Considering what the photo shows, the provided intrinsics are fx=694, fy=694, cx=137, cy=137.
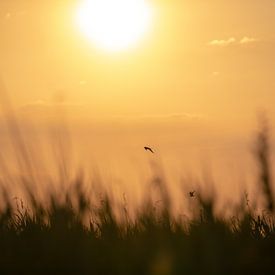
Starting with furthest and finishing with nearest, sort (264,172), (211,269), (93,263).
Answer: (264,172) < (93,263) < (211,269)

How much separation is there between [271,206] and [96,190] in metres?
1.82

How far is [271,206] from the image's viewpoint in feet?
23.6

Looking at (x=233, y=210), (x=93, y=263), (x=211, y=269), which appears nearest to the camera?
(x=211, y=269)

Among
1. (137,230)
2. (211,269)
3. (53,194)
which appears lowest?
(211,269)

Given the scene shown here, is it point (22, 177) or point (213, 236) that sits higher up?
point (22, 177)

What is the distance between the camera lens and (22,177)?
279 inches

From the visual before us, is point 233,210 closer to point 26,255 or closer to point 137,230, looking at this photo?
point 137,230

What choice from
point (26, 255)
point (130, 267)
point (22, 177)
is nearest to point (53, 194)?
point (22, 177)

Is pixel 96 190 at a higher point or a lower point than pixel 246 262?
higher

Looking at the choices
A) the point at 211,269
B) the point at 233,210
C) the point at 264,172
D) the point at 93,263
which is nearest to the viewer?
the point at 211,269

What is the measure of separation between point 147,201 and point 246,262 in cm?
150

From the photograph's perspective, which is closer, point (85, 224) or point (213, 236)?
point (213, 236)

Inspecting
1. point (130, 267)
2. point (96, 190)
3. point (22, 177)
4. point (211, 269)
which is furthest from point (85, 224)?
point (211, 269)

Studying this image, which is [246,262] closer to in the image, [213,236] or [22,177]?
[213,236]
